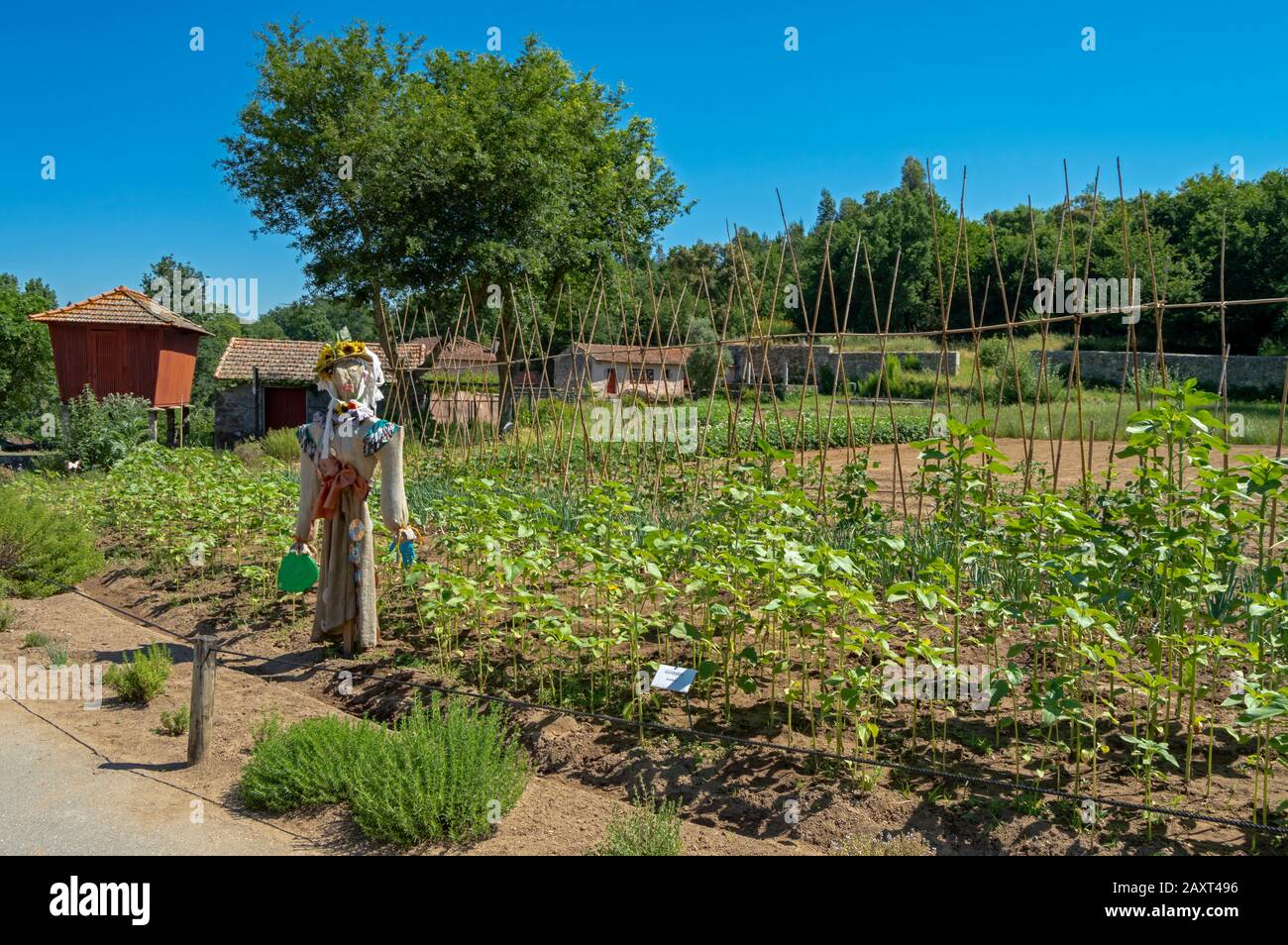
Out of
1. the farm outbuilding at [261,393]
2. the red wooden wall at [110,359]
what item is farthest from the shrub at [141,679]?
the farm outbuilding at [261,393]

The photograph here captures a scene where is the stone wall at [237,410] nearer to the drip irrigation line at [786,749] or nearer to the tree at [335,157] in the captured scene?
the tree at [335,157]

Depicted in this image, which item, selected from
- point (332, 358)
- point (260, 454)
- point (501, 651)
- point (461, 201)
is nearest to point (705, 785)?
point (501, 651)

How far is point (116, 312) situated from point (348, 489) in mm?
19337

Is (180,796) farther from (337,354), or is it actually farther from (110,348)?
(110,348)

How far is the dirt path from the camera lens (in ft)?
11.5

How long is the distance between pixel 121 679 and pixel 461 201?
15.5 m

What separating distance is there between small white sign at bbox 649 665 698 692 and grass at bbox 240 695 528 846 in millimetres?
658

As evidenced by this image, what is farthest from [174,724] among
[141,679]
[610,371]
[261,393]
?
[261,393]

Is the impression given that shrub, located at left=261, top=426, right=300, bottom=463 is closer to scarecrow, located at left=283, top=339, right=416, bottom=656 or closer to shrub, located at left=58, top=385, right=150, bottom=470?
shrub, located at left=58, top=385, right=150, bottom=470

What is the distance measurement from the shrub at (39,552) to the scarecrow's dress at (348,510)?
3055 mm

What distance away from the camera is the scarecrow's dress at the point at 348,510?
5355mm

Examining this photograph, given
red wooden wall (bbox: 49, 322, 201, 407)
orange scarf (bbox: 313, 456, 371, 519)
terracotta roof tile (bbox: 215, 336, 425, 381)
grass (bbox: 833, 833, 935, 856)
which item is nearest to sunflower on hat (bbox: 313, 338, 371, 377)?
orange scarf (bbox: 313, 456, 371, 519)
